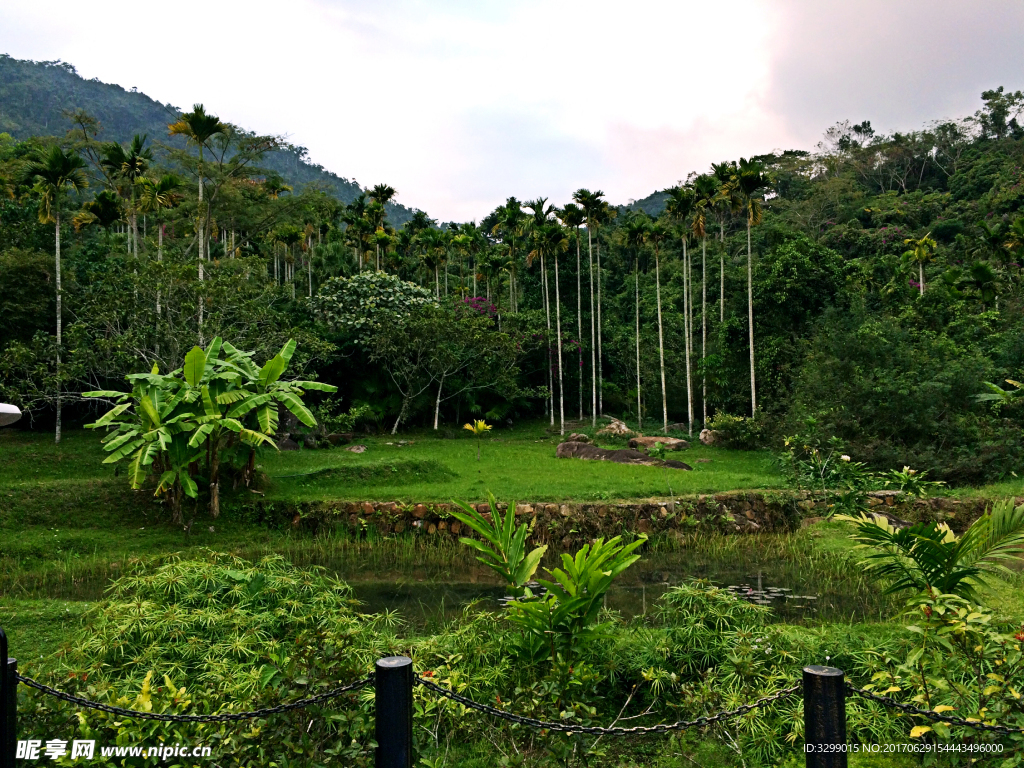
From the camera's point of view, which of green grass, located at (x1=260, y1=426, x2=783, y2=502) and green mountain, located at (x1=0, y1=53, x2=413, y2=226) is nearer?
green grass, located at (x1=260, y1=426, x2=783, y2=502)

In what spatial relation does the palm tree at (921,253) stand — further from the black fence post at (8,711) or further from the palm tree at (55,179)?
the black fence post at (8,711)

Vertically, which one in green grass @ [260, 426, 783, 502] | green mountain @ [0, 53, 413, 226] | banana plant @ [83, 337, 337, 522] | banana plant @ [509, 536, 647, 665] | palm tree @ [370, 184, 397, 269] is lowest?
green grass @ [260, 426, 783, 502]

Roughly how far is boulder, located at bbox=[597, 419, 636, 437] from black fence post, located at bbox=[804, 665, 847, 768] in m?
21.6

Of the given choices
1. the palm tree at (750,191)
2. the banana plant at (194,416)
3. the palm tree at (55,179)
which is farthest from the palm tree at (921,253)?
the palm tree at (55,179)

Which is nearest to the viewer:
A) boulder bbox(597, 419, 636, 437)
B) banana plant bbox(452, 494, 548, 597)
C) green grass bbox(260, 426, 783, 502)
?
banana plant bbox(452, 494, 548, 597)

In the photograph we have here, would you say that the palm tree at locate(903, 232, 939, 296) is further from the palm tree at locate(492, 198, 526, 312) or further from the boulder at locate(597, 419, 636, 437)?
the palm tree at locate(492, 198, 526, 312)

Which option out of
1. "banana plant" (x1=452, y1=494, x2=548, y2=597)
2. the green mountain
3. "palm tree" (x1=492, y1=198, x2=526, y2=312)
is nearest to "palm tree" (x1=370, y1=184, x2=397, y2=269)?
"palm tree" (x1=492, y1=198, x2=526, y2=312)

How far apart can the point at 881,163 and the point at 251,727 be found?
52320 millimetres

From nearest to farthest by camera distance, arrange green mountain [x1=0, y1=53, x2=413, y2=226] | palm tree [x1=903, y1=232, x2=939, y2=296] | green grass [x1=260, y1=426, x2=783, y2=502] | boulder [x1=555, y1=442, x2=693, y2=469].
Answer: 1. green grass [x1=260, y1=426, x2=783, y2=502]
2. boulder [x1=555, y1=442, x2=693, y2=469]
3. palm tree [x1=903, y1=232, x2=939, y2=296]
4. green mountain [x1=0, y1=53, x2=413, y2=226]

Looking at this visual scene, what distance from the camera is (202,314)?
57.4 ft

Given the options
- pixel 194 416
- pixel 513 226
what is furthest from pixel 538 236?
pixel 194 416

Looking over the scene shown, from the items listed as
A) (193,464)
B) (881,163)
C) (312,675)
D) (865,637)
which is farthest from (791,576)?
(881,163)

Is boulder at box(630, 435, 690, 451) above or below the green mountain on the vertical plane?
below

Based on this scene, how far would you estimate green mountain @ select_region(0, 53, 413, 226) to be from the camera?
62812 millimetres
